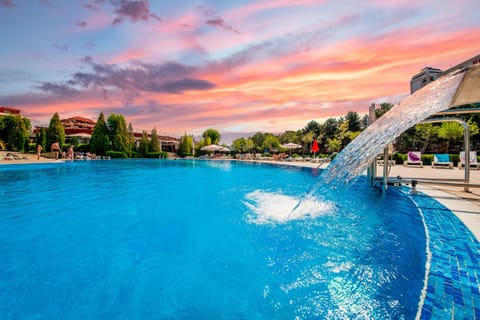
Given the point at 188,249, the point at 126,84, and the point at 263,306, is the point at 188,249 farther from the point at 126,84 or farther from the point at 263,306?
the point at 126,84

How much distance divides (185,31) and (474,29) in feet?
34.8

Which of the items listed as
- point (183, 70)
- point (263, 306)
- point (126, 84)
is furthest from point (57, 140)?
point (263, 306)

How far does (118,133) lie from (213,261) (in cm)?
4139

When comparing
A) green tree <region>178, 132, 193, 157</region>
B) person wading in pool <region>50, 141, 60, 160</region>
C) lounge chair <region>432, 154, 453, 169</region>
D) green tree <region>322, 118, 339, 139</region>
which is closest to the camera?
lounge chair <region>432, 154, 453, 169</region>

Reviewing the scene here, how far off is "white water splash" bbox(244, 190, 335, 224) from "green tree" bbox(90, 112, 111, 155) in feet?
126

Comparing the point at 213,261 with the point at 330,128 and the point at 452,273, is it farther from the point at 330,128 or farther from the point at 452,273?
the point at 330,128

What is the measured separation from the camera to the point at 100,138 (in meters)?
38.0

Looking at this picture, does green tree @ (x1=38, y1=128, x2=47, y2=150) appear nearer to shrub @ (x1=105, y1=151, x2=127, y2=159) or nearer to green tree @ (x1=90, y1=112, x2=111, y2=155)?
green tree @ (x1=90, y1=112, x2=111, y2=155)

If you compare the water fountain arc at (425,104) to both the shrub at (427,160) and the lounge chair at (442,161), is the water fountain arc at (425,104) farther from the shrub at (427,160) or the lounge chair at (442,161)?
the shrub at (427,160)

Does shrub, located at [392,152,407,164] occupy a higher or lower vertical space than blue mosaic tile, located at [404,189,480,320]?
higher

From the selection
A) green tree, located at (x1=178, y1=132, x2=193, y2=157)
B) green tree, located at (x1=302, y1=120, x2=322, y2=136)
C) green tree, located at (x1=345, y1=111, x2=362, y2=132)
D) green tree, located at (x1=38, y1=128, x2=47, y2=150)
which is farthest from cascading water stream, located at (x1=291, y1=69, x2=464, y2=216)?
green tree, located at (x1=38, y1=128, x2=47, y2=150)

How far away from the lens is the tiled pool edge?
212cm

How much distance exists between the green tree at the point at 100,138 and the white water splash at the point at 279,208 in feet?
126

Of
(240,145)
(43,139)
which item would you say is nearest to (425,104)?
(240,145)
